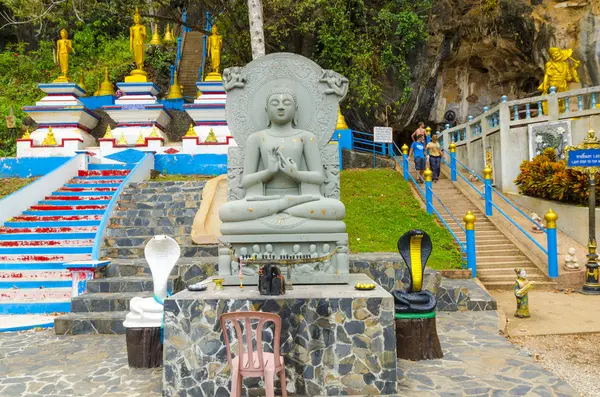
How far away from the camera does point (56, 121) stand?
48.7ft

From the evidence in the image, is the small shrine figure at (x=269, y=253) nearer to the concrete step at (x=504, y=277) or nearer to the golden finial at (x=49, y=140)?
the concrete step at (x=504, y=277)

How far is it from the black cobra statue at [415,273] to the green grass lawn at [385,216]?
318 cm

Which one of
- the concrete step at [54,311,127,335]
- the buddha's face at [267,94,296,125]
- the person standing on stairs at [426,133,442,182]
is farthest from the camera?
the person standing on stairs at [426,133,442,182]

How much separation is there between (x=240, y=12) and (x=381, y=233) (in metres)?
11.3

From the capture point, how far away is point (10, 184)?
36.8 ft

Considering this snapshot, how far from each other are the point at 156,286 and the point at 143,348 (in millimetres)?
649

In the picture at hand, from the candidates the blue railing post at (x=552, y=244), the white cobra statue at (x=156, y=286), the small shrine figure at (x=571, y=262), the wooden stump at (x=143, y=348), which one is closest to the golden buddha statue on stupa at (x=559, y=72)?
the small shrine figure at (x=571, y=262)

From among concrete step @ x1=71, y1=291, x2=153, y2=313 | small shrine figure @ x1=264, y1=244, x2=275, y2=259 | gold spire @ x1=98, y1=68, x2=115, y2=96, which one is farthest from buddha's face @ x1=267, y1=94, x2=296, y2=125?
gold spire @ x1=98, y1=68, x2=115, y2=96

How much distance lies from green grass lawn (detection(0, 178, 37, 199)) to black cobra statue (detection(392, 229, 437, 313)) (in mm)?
9493

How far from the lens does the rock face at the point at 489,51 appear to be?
15.8m

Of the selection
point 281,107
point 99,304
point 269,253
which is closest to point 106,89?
point 99,304

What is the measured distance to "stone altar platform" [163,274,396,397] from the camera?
4.21m

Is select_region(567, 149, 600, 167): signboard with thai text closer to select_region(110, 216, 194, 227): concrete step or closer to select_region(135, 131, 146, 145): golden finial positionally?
select_region(110, 216, 194, 227): concrete step

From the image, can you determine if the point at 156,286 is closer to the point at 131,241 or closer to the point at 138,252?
the point at 138,252
